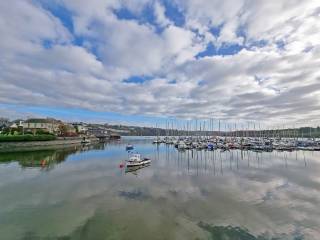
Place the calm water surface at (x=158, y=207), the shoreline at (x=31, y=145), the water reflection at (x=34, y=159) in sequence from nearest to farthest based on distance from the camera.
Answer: the calm water surface at (x=158, y=207) → the water reflection at (x=34, y=159) → the shoreline at (x=31, y=145)

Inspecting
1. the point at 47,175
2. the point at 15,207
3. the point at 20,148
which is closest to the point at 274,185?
the point at 15,207

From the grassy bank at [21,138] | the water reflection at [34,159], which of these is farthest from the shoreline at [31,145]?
the water reflection at [34,159]

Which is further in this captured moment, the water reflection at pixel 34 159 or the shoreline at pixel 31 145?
the shoreline at pixel 31 145

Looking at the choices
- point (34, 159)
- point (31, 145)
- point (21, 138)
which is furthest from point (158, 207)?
point (31, 145)

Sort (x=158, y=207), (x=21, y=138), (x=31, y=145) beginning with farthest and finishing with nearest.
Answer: (x=31, y=145), (x=21, y=138), (x=158, y=207)

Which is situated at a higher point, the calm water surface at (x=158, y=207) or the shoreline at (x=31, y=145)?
the shoreline at (x=31, y=145)

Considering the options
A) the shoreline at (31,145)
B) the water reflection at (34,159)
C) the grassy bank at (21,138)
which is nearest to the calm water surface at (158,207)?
the water reflection at (34,159)

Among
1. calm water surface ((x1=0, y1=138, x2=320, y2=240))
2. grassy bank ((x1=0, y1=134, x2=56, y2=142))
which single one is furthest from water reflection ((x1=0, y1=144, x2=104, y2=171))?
grassy bank ((x1=0, y1=134, x2=56, y2=142))

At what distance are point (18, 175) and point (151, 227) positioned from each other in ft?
74.7

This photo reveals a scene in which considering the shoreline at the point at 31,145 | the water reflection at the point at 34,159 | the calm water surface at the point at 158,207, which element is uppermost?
the shoreline at the point at 31,145

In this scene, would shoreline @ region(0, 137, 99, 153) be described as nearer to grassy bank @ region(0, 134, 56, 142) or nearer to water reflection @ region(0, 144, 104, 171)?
grassy bank @ region(0, 134, 56, 142)

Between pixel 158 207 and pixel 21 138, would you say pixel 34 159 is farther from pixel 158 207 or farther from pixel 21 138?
pixel 158 207

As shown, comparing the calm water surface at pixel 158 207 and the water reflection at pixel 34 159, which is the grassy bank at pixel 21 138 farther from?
the calm water surface at pixel 158 207

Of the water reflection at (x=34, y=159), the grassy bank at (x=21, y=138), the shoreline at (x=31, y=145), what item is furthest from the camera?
the grassy bank at (x=21, y=138)
